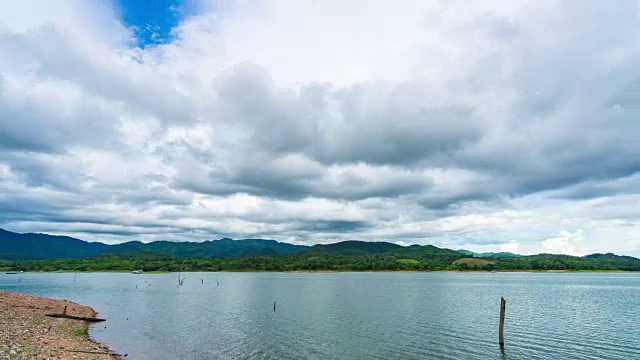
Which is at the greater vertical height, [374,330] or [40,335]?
[40,335]

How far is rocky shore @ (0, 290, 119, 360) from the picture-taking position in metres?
38.8

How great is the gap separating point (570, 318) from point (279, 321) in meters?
55.3

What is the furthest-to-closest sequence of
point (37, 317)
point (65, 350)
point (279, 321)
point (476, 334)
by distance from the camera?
point (279, 321)
point (37, 317)
point (476, 334)
point (65, 350)

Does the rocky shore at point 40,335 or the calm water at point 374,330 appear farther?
the calm water at point 374,330

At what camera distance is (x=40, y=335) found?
5003 cm

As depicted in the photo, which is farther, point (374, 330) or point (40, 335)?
point (374, 330)

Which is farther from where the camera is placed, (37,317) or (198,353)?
(37,317)

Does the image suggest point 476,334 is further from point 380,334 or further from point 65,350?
point 65,350

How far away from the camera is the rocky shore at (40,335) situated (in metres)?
38.8

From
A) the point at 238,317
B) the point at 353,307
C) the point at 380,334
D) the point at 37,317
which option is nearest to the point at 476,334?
the point at 380,334

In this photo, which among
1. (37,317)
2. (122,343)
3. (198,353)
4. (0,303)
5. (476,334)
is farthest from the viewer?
(0,303)

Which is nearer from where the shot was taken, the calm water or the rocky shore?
the rocky shore

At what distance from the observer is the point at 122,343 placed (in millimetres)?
57125

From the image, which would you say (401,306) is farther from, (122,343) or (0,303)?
(0,303)
